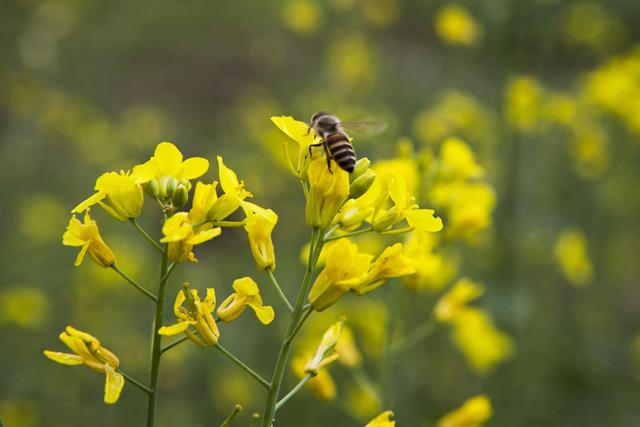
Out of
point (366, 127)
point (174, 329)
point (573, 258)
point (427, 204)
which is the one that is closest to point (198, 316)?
point (174, 329)

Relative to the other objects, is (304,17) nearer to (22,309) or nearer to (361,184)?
(22,309)

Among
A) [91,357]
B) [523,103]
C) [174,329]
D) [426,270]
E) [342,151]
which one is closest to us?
[174,329]

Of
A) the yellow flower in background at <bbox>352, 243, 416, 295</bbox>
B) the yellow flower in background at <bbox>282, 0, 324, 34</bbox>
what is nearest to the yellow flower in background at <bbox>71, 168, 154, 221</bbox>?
the yellow flower in background at <bbox>352, 243, 416, 295</bbox>

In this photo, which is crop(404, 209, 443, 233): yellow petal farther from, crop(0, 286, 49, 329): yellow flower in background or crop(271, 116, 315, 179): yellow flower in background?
crop(0, 286, 49, 329): yellow flower in background

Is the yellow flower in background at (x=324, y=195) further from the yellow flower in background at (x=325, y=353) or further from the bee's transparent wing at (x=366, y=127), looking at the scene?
the bee's transparent wing at (x=366, y=127)

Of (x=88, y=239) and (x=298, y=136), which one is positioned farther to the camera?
(x=298, y=136)

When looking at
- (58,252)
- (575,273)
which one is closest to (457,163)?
(575,273)
